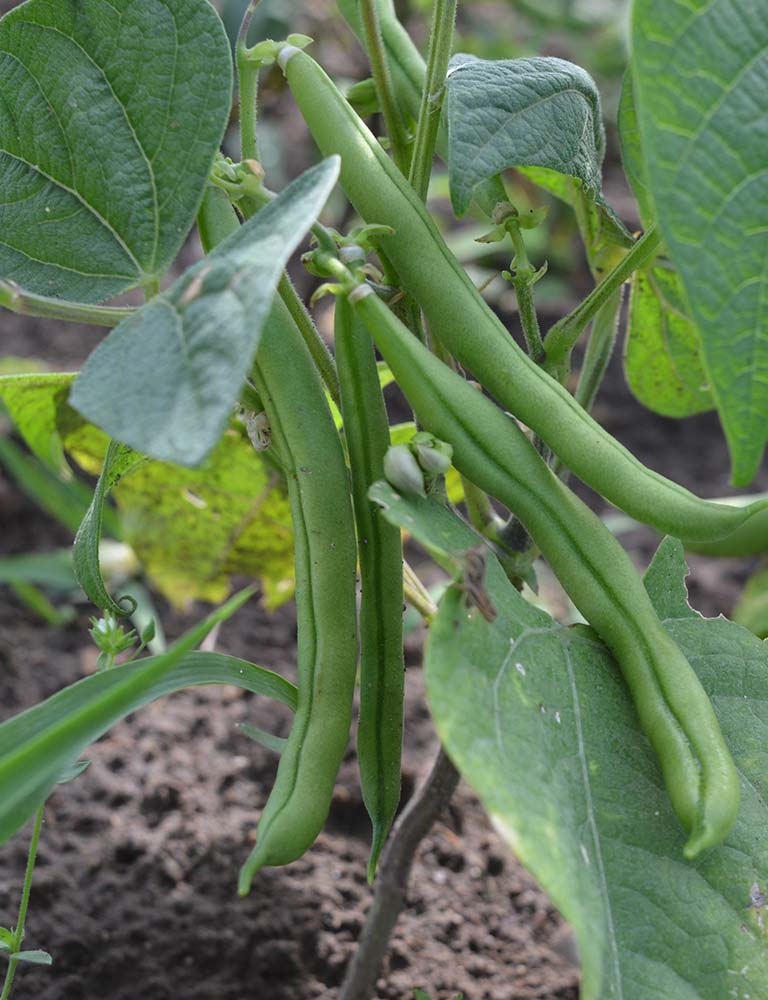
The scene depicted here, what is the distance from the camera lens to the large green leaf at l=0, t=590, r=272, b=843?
70 cm

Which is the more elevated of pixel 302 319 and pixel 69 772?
pixel 302 319

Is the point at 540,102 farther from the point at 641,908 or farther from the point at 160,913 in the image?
the point at 160,913

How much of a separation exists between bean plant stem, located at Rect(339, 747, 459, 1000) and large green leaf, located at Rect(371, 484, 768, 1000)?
323 mm

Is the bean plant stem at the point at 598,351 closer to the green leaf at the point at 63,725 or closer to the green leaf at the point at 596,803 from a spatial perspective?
the green leaf at the point at 596,803

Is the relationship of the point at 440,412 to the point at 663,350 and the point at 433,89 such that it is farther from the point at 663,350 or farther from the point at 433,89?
Answer: the point at 663,350

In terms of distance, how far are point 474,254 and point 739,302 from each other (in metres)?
2.36

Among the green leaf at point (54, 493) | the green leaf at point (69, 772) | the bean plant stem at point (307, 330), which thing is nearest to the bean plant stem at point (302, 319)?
the bean plant stem at point (307, 330)

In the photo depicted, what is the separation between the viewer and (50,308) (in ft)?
2.67

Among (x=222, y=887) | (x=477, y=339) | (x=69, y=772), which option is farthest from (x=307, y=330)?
(x=222, y=887)

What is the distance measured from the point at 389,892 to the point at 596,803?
17.2 inches

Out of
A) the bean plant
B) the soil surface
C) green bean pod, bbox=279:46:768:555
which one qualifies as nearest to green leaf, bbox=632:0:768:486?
the bean plant

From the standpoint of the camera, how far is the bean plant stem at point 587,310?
90 centimetres

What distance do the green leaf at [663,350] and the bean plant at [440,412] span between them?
181mm

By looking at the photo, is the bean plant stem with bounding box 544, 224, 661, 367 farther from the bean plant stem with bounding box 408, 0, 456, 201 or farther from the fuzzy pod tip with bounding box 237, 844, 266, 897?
the fuzzy pod tip with bounding box 237, 844, 266, 897
